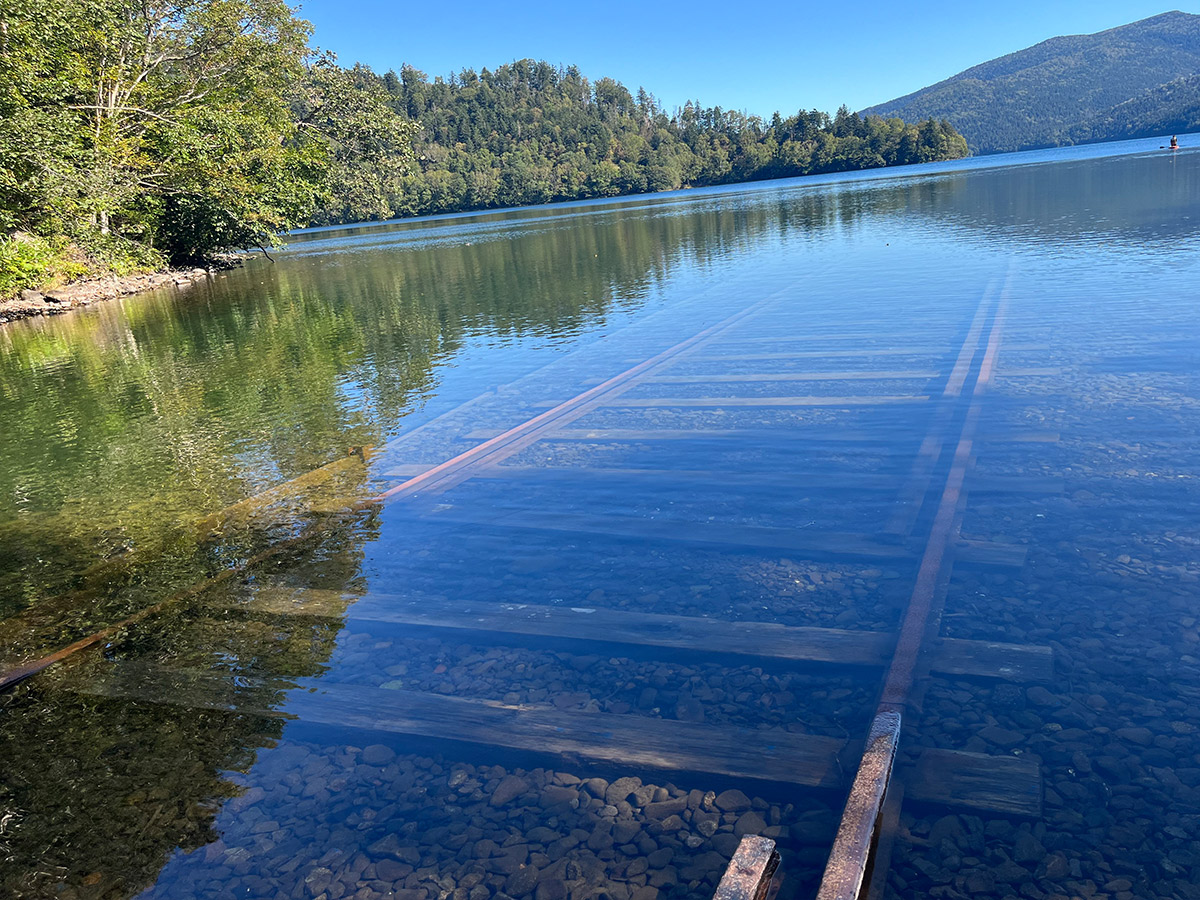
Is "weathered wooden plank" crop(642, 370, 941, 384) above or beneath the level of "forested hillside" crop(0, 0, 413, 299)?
beneath

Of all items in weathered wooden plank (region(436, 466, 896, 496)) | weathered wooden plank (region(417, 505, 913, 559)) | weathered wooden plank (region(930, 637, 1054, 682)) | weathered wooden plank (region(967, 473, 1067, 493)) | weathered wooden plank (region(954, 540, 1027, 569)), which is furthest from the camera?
weathered wooden plank (region(436, 466, 896, 496))

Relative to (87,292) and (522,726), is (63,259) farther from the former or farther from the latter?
(522,726)

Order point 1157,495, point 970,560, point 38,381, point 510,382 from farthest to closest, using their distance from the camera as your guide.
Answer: point 38,381
point 510,382
point 1157,495
point 970,560

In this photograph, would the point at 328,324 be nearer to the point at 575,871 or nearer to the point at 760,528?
the point at 760,528

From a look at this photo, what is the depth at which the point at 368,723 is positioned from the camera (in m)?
5.55

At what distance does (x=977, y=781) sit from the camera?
14.5 ft

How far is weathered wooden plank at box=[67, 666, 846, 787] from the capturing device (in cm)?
476

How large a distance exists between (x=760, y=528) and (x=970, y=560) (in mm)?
1919

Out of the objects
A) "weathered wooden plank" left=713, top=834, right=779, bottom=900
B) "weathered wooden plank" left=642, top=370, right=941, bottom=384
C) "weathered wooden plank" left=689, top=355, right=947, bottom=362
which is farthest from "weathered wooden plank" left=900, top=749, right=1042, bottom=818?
"weathered wooden plank" left=689, top=355, right=947, bottom=362

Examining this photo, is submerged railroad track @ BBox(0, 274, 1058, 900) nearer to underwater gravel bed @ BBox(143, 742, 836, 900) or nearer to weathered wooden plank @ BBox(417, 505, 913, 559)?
weathered wooden plank @ BBox(417, 505, 913, 559)

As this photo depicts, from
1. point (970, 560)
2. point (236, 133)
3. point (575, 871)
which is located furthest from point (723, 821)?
point (236, 133)

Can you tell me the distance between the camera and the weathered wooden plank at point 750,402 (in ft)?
38.4

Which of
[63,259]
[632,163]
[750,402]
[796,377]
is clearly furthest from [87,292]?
[632,163]

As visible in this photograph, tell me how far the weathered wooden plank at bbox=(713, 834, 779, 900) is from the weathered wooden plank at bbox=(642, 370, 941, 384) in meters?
10.2
